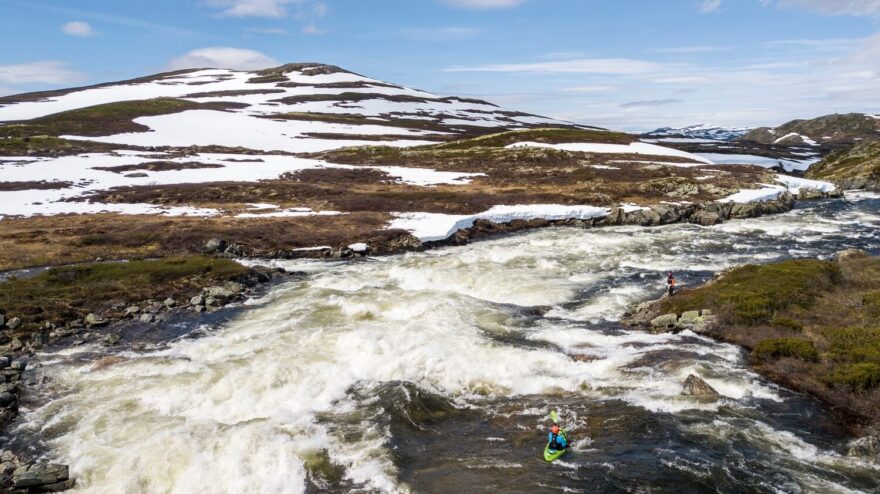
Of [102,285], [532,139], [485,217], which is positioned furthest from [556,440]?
[532,139]

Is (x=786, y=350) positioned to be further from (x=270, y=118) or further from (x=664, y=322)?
(x=270, y=118)

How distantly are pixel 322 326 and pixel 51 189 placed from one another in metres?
56.0

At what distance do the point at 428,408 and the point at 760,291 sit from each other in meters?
18.3

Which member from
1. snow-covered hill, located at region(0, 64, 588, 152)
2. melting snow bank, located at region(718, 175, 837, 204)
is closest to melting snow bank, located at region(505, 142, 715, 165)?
melting snow bank, located at region(718, 175, 837, 204)

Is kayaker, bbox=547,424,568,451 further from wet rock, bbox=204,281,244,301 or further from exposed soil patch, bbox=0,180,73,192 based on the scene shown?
exposed soil patch, bbox=0,180,73,192

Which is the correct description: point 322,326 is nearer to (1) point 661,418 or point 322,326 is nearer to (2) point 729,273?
(1) point 661,418

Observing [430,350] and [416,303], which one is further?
[416,303]

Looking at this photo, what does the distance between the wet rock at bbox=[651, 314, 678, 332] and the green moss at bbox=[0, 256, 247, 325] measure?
25.8 metres

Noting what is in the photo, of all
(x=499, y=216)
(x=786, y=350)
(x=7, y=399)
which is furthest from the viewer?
(x=499, y=216)

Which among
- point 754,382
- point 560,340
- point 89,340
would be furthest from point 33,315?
point 754,382

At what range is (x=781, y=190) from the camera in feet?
228

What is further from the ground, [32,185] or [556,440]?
[32,185]

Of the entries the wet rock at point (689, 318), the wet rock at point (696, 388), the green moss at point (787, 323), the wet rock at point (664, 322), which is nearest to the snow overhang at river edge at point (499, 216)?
the wet rock at point (664, 322)

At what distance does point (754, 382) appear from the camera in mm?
19000
